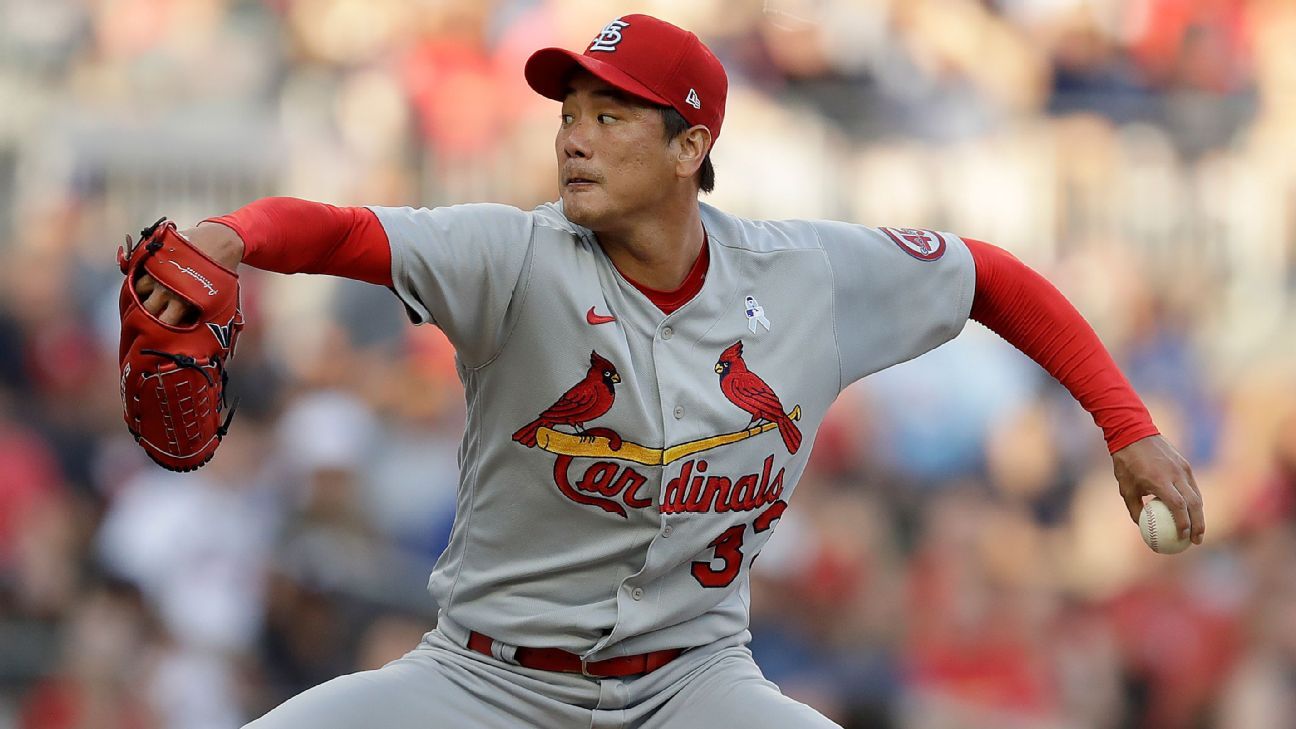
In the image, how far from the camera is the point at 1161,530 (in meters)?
3.00

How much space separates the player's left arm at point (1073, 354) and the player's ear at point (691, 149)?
0.64 metres

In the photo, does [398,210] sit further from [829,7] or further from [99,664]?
[829,7]

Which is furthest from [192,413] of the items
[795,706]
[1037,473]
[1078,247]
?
[1078,247]

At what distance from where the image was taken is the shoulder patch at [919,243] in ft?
10.9

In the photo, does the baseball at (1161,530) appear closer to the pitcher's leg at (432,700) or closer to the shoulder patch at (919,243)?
the shoulder patch at (919,243)

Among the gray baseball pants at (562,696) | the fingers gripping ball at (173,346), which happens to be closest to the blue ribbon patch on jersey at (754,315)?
the gray baseball pants at (562,696)

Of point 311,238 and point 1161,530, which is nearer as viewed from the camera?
point 311,238

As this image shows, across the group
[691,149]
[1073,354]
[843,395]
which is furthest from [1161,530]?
[843,395]

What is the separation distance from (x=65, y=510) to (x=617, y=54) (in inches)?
144

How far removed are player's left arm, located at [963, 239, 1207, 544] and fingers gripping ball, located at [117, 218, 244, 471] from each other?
1.60 meters

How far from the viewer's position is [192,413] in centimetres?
248

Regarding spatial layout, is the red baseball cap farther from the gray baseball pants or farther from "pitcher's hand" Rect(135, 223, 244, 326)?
the gray baseball pants

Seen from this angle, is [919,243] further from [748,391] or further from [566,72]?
[566,72]

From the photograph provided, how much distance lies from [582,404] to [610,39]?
26.7 inches
